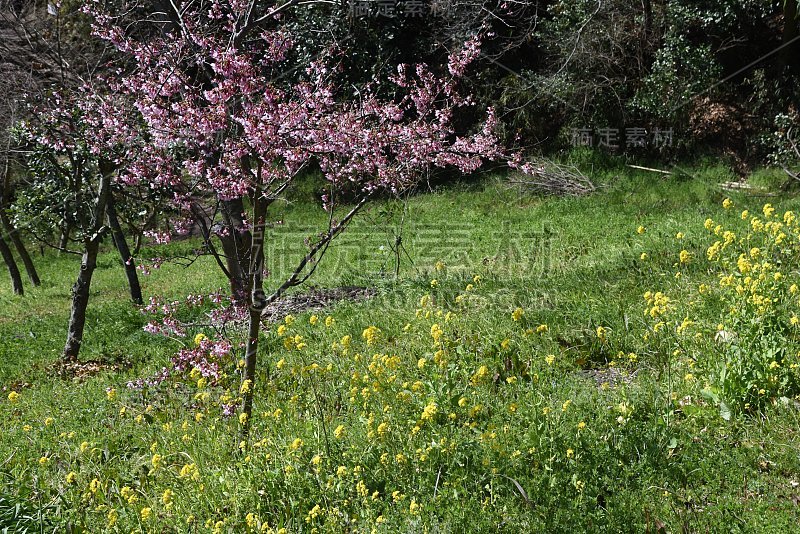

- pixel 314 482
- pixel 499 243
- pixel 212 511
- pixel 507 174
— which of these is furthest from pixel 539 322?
pixel 507 174

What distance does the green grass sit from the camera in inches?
125

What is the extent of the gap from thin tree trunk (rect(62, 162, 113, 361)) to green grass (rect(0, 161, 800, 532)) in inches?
24.0

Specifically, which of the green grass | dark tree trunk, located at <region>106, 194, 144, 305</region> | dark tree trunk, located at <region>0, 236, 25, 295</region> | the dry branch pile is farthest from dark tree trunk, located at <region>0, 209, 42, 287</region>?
the dry branch pile

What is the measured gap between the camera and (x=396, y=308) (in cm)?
687

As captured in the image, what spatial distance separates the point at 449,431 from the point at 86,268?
6412mm

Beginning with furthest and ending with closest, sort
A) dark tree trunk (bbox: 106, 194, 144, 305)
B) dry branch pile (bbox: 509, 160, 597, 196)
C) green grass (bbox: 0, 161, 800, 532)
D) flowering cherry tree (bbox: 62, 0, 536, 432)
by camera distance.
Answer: dry branch pile (bbox: 509, 160, 597, 196)
dark tree trunk (bbox: 106, 194, 144, 305)
flowering cherry tree (bbox: 62, 0, 536, 432)
green grass (bbox: 0, 161, 800, 532)

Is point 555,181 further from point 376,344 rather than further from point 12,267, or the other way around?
point 12,267

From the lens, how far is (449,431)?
364cm

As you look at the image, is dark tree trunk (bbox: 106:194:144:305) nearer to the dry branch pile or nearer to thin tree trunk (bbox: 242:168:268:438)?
thin tree trunk (bbox: 242:168:268:438)

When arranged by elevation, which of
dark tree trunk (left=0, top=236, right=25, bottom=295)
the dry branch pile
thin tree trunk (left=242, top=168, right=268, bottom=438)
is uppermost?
the dry branch pile

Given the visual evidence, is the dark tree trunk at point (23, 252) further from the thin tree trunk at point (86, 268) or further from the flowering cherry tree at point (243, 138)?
the flowering cherry tree at point (243, 138)

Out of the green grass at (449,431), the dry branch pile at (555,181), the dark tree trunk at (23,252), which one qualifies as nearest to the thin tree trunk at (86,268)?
the green grass at (449,431)

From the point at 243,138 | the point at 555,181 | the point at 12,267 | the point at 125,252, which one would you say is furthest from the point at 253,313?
the point at 12,267

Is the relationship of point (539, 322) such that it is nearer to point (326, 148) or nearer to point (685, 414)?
Result: point (685, 414)
